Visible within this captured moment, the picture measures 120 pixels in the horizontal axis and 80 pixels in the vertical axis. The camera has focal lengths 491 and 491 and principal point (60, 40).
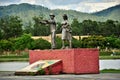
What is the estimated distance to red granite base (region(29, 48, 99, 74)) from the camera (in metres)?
25.0

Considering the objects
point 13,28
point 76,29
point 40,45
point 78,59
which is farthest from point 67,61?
point 76,29

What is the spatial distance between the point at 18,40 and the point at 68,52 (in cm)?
8962

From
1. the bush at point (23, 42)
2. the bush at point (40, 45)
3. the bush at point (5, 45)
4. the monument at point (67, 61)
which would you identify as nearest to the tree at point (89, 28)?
the bush at point (5, 45)

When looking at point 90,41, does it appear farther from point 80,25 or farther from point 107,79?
point 107,79

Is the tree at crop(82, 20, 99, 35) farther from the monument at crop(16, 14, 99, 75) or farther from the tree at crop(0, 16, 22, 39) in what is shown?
the monument at crop(16, 14, 99, 75)

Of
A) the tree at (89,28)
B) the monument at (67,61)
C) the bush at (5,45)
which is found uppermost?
the monument at (67,61)

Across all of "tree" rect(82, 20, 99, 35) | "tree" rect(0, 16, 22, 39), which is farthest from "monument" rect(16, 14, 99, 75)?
"tree" rect(82, 20, 99, 35)

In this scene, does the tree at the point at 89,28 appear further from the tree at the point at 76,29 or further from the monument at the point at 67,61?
the monument at the point at 67,61

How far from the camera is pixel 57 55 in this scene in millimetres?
25766

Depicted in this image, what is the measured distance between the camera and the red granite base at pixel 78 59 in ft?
81.9

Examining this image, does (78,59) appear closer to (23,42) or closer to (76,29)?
(23,42)

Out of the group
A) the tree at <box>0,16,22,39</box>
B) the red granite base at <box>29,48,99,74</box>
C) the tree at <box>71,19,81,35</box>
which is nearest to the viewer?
the red granite base at <box>29,48,99,74</box>

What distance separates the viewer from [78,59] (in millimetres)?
25000

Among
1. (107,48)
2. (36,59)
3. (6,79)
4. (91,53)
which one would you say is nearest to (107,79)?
(6,79)
